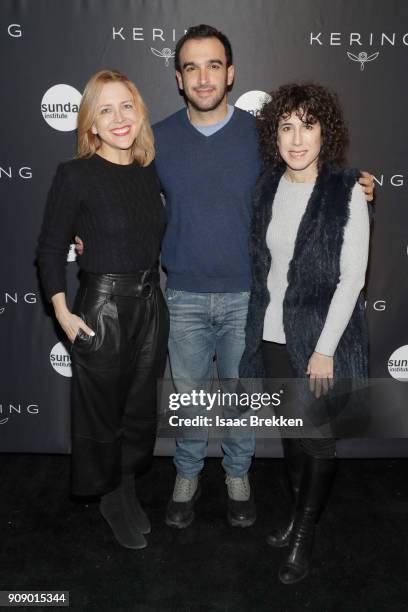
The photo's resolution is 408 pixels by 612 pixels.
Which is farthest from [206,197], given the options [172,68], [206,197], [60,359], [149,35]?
[60,359]

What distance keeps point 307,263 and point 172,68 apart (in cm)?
134

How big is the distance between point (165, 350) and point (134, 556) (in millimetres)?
839

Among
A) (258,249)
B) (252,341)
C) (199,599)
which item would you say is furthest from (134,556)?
(258,249)

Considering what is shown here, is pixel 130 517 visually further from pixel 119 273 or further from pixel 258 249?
pixel 258 249

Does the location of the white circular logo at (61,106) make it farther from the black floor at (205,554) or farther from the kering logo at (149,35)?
the black floor at (205,554)

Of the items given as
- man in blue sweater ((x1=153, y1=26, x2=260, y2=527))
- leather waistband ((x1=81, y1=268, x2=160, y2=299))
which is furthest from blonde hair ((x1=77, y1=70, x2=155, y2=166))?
leather waistband ((x1=81, y1=268, x2=160, y2=299))

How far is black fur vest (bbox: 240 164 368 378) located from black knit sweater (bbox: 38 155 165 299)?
0.41 metres

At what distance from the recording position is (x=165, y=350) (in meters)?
2.32

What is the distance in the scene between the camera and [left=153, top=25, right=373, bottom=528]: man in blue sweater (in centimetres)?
222

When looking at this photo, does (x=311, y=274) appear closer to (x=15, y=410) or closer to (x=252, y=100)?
(x=252, y=100)

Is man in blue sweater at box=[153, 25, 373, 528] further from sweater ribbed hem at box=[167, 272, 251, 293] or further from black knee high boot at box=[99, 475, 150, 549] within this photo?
black knee high boot at box=[99, 475, 150, 549]

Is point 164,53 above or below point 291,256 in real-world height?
above

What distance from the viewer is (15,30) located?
2.68 metres

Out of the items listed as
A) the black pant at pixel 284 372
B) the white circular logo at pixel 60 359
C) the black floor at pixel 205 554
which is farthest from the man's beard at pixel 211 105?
the black floor at pixel 205 554
